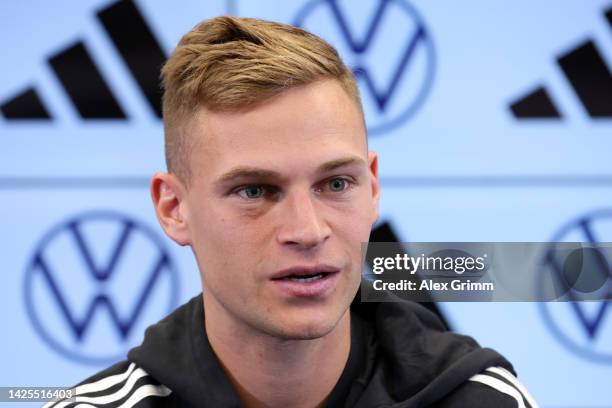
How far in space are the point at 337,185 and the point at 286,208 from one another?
0.10m

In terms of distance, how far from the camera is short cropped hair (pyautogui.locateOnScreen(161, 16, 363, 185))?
134 cm

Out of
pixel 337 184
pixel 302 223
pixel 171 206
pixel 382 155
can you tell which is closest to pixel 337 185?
pixel 337 184

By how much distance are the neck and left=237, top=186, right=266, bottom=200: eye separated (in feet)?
0.78

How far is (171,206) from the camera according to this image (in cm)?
150

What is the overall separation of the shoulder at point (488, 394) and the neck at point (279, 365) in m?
0.20

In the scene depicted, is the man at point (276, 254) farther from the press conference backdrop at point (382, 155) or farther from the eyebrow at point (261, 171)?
the press conference backdrop at point (382, 155)

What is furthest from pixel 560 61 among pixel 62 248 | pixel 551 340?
pixel 62 248

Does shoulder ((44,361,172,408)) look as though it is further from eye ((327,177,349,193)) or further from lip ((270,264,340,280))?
eye ((327,177,349,193))

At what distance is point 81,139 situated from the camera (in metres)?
2.34

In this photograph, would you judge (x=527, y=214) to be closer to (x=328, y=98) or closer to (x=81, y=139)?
(x=328, y=98)

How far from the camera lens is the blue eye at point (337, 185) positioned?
1329 mm

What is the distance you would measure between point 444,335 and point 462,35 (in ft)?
3.59

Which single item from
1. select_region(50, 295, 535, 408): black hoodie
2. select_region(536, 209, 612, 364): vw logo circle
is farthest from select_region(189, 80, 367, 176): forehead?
select_region(536, 209, 612, 364): vw logo circle

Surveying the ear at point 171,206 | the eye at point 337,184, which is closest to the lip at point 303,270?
the eye at point 337,184
